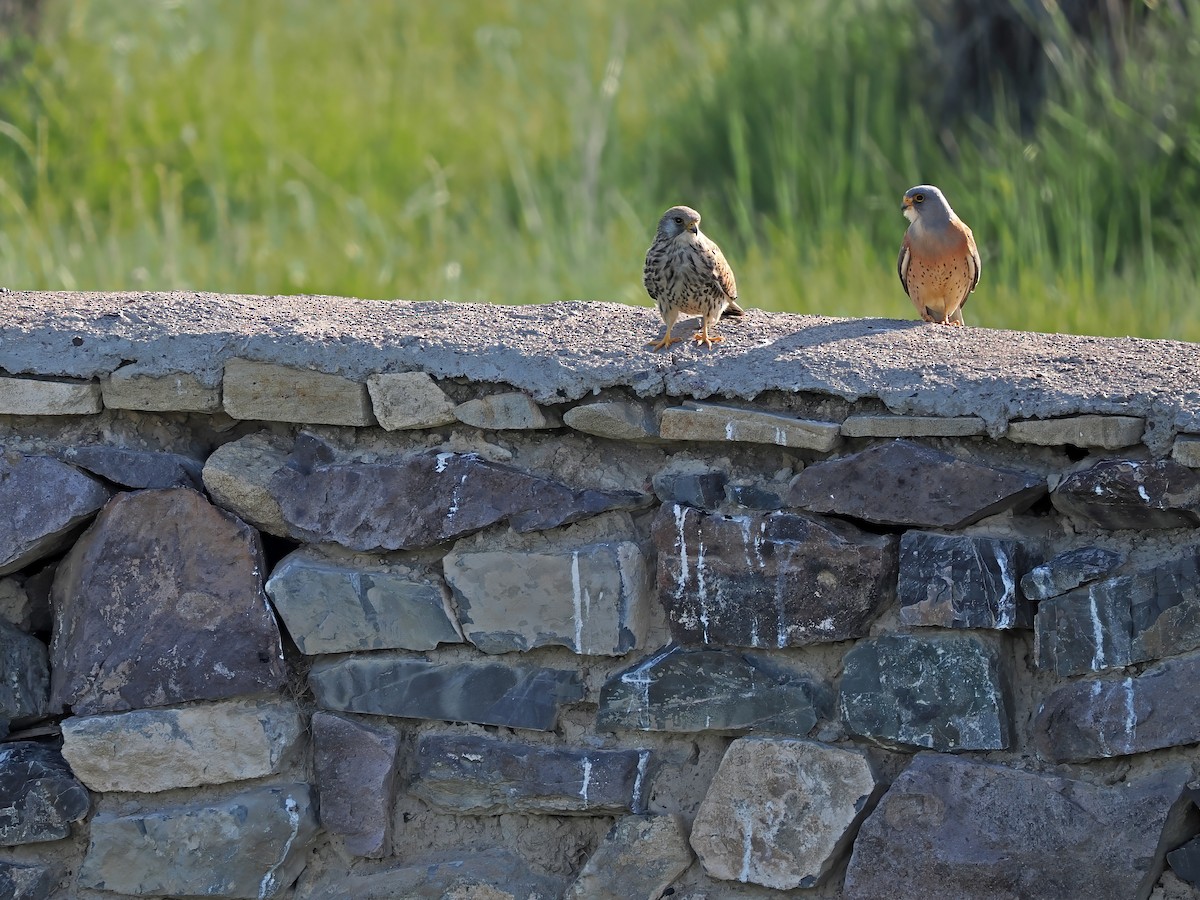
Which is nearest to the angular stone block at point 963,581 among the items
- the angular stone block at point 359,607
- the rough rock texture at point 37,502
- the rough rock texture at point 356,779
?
the angular stone block at point 359,607

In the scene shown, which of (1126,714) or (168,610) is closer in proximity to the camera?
(1126,714)

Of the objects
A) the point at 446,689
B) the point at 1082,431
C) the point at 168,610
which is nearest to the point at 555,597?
the point at 446,689

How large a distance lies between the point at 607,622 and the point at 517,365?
20.4 inches

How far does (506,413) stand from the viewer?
8.98 feet

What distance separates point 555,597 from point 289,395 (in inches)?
26.1

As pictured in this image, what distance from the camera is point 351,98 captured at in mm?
7957

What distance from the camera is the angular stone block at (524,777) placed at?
8.93 feet

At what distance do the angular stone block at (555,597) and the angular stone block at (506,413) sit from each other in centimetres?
24

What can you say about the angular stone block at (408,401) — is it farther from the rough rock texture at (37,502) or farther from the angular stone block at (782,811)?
the angular stone block at (782,811)

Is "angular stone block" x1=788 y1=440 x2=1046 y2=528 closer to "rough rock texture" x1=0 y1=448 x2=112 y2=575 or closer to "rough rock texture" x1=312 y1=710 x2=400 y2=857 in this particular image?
"rough rock texture" x1=312 y1=710 x2=400 y2=857

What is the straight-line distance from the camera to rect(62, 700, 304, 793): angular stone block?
2846mm

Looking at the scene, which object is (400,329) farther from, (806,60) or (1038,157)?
(806,60)

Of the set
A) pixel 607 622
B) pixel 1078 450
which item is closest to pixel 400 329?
pixel 607 622

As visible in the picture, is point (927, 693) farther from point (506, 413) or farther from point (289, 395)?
point (289, 395)
